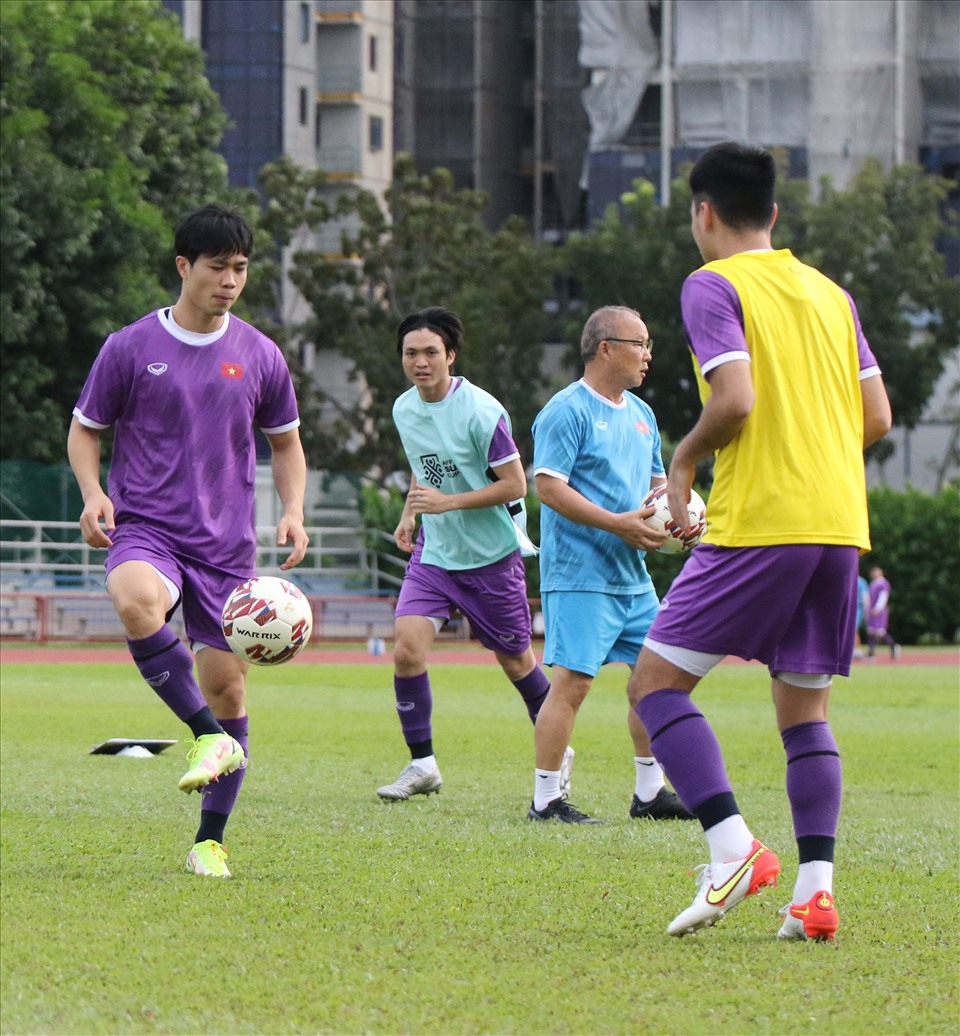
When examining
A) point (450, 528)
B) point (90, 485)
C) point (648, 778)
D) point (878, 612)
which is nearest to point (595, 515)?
point (648, 778)

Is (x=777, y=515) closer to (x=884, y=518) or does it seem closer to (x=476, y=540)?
(x=476, y=540)

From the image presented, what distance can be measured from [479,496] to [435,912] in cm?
339

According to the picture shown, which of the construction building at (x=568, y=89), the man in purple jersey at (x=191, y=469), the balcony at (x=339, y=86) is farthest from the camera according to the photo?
the balcony at (x=339, y=86)

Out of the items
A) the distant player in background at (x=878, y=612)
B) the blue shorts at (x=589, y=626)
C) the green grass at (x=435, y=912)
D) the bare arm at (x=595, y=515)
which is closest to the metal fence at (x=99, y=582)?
the distant player in background at (x=878, y=612)

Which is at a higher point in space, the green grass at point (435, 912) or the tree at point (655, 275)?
the tree at point (655, 275)

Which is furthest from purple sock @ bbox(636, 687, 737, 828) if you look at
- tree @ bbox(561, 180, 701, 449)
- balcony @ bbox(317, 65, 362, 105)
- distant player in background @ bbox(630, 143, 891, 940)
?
balcony @ bbox(317, 65, 362, 105)

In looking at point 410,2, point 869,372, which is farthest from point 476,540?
point 410,2

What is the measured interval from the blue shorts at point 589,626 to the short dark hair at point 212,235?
7.92ft

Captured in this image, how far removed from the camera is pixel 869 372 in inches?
220

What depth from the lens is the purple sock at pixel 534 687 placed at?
30.3ft

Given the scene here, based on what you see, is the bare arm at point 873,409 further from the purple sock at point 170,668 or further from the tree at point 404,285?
the tree at point 404,285

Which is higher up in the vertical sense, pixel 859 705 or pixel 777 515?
pixel 777 515

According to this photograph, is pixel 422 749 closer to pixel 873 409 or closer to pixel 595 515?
pixel 595 515

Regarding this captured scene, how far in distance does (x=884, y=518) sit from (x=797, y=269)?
105 feet
